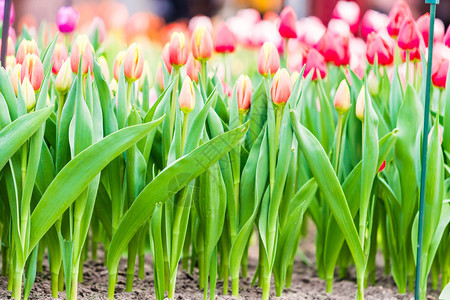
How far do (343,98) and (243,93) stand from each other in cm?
24

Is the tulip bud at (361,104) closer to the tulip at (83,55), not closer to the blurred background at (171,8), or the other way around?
the tulip at (83,55)

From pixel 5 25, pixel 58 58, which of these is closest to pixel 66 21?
pixel 58 58

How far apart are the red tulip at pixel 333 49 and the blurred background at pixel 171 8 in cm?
181

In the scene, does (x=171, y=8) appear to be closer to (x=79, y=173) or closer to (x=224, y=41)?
(x=224, y=41)

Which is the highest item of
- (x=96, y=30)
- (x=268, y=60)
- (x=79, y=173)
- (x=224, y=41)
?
(x=96, y=30)

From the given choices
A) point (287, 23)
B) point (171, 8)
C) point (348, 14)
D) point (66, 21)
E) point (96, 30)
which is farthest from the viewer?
point (171, 8)

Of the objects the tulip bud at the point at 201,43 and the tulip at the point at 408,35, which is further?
the tulip at the point at 408,35

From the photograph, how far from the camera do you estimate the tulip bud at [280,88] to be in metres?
1.33

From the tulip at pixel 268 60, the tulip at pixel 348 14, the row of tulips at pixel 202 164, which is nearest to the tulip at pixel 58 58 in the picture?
the row of tulips at pixel 202 164

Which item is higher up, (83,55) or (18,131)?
(83,55)

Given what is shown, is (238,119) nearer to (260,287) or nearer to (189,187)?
(189,187)

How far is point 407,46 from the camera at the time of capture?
62.2 inches

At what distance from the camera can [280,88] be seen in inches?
52.4

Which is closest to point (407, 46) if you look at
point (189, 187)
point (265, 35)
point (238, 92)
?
point (238, 92)
